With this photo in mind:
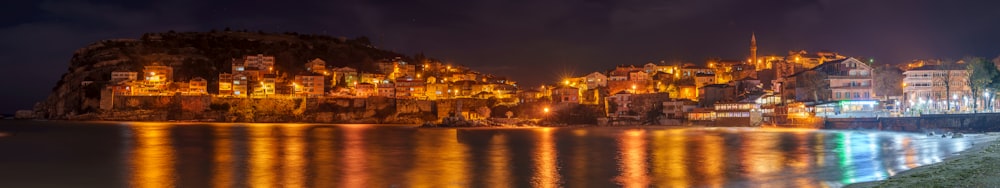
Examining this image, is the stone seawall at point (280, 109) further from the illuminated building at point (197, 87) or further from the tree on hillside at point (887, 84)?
the tree on hillside at point (887, 84)

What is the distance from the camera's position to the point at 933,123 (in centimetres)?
3800

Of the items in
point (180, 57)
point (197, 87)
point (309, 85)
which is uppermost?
point (180, 57)

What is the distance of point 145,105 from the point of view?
5894 centimetres

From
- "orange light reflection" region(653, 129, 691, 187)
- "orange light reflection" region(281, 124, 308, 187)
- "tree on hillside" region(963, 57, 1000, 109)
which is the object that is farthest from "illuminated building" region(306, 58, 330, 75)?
"tree on hillside" region(963, 57, 1000, 109)

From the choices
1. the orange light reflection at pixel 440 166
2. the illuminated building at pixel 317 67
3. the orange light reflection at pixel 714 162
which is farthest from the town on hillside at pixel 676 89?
the orange light reflection at pixel 440 166

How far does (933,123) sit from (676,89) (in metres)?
22.6

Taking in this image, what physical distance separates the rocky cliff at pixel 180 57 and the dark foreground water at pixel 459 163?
121 feet

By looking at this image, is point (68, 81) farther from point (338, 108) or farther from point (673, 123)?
point (673, 123)

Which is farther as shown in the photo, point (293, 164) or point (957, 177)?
point (293, 164)

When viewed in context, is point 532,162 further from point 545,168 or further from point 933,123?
point 933,123

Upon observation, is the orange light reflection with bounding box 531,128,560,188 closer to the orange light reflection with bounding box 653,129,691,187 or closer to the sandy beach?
the orange light reflection with bounding box 653,129,691,187

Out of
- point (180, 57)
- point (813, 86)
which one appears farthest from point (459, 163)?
point (180, 57)

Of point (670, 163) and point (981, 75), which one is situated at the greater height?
point (981, 75)

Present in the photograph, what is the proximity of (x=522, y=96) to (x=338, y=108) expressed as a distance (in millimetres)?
16337
